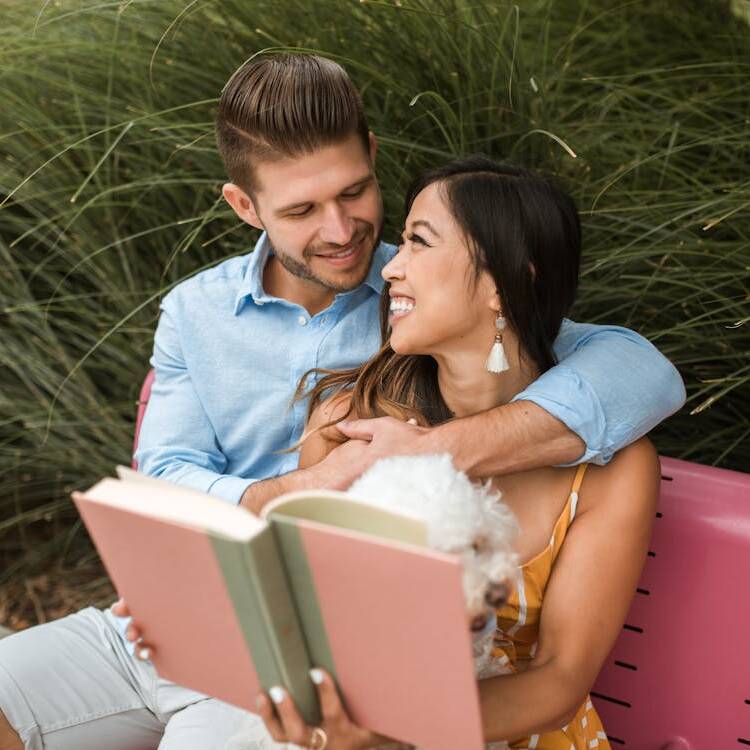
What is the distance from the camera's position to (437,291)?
6.00ft

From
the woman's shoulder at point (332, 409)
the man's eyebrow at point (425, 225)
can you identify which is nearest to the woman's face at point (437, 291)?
the man's eyebrow at point (425, 225)

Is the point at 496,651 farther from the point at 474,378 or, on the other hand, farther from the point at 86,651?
the point at 86,651

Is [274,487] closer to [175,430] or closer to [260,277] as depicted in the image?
[175,430]

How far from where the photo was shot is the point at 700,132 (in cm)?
250

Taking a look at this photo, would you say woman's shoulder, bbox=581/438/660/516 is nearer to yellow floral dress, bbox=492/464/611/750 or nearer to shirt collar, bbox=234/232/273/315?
yellow floral dress, bbox=492/464/611/750

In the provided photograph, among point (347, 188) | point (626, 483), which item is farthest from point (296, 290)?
point (626, 483)

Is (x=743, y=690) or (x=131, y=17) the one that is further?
(x=131, y=17)

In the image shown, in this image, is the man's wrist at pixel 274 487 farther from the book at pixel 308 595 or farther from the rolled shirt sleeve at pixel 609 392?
the book at pixel 308 595

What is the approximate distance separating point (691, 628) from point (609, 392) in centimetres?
51

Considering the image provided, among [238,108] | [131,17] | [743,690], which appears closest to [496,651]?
[743,690]

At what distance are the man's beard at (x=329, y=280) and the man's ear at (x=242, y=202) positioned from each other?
0.10 metres

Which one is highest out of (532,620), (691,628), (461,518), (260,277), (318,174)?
(318,174)

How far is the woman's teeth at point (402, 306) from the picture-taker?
1.86 meters

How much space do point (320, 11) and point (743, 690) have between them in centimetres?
185
